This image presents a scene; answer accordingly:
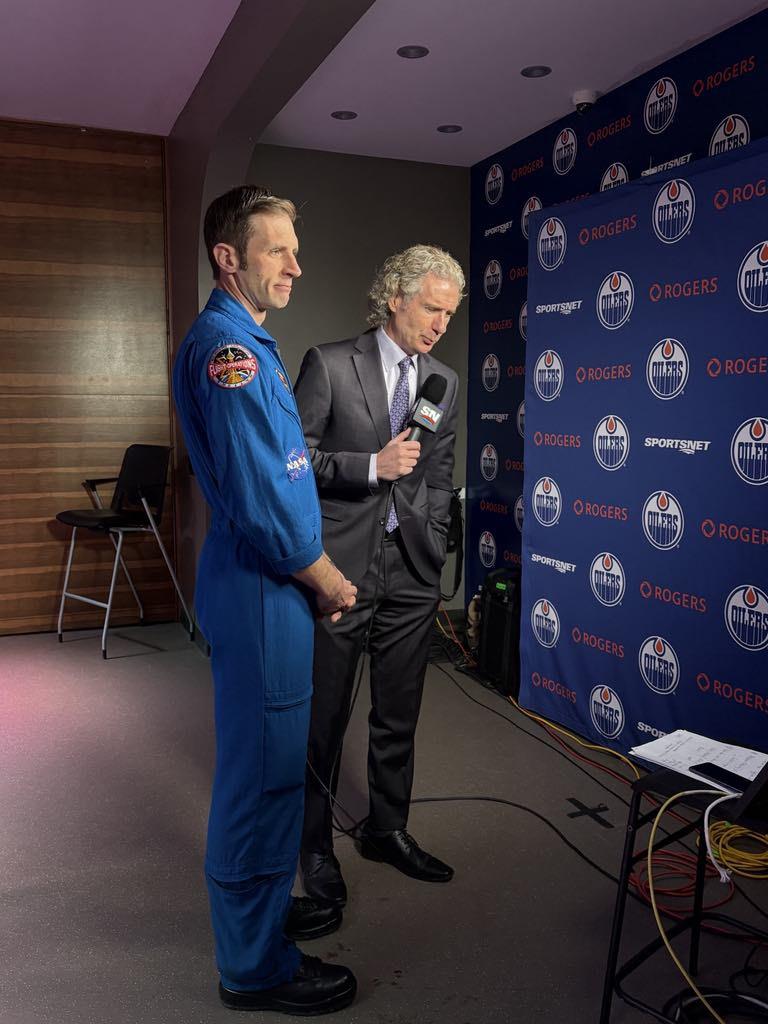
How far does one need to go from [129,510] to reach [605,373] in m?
2.71

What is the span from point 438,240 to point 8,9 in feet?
7.99

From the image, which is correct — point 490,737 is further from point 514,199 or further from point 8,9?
point 8,9

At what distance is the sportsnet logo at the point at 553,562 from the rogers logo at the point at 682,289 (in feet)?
3.40

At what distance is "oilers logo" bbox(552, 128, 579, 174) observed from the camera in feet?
13.3

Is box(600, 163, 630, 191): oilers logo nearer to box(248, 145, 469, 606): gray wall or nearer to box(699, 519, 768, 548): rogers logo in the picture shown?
box(248, 145, 469, 606): gray wall

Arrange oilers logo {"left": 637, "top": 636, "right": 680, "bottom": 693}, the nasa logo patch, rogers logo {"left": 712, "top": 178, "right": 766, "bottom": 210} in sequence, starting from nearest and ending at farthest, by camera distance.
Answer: the nasa logo patch < rogers logo {"left": 712, "top": 178, "right": 766, "bottom": 210} < oilers logo {"left": 637, "top": 636, "right": 680, "bottom": 693}

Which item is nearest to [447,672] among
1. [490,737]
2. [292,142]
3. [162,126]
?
[490,737]

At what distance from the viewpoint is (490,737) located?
3.36 m

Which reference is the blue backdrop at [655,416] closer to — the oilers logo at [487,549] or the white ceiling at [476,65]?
the white ceiling at [476,65]

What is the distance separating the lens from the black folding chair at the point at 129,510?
14.4 feet

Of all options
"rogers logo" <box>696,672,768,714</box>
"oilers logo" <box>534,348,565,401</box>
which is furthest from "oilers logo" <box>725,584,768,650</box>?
"oilers logo" <box>534,348,565,401</box>

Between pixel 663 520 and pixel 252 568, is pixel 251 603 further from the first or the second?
pixel 663 520

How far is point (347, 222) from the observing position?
4.76m

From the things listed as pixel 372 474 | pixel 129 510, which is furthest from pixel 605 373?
pixel 129 510
